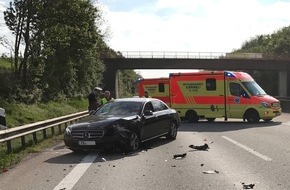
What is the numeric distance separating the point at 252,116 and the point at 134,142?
1231 centimetres

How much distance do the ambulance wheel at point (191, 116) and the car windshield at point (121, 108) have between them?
11.4m

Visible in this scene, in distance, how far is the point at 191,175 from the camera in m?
8.38

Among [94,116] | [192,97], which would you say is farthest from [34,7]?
[94,116]

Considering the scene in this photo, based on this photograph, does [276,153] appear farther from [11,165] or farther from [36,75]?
[36,75]

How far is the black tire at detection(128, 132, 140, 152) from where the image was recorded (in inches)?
463

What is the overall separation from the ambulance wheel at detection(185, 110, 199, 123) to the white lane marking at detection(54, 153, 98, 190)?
13.7 metres

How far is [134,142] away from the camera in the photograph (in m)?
12.0

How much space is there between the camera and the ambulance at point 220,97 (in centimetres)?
2272

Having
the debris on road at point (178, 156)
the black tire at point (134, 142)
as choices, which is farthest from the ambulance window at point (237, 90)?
the debris on road at point (178, 156)

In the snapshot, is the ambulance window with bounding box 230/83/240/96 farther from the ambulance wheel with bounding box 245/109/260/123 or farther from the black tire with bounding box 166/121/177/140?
the black tire with bounding box 166/121/177/140

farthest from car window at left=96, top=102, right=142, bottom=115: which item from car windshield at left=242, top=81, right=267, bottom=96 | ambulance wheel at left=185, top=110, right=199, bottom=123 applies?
ambulance wheel at left=185, top=110, right=199, bottom=123

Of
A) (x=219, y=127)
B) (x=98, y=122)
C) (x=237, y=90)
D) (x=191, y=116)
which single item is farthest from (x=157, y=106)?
(x=191, y=116)

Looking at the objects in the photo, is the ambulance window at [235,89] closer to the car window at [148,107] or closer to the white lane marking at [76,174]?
the car window at [148,107]

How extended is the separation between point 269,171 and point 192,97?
15626 mm
